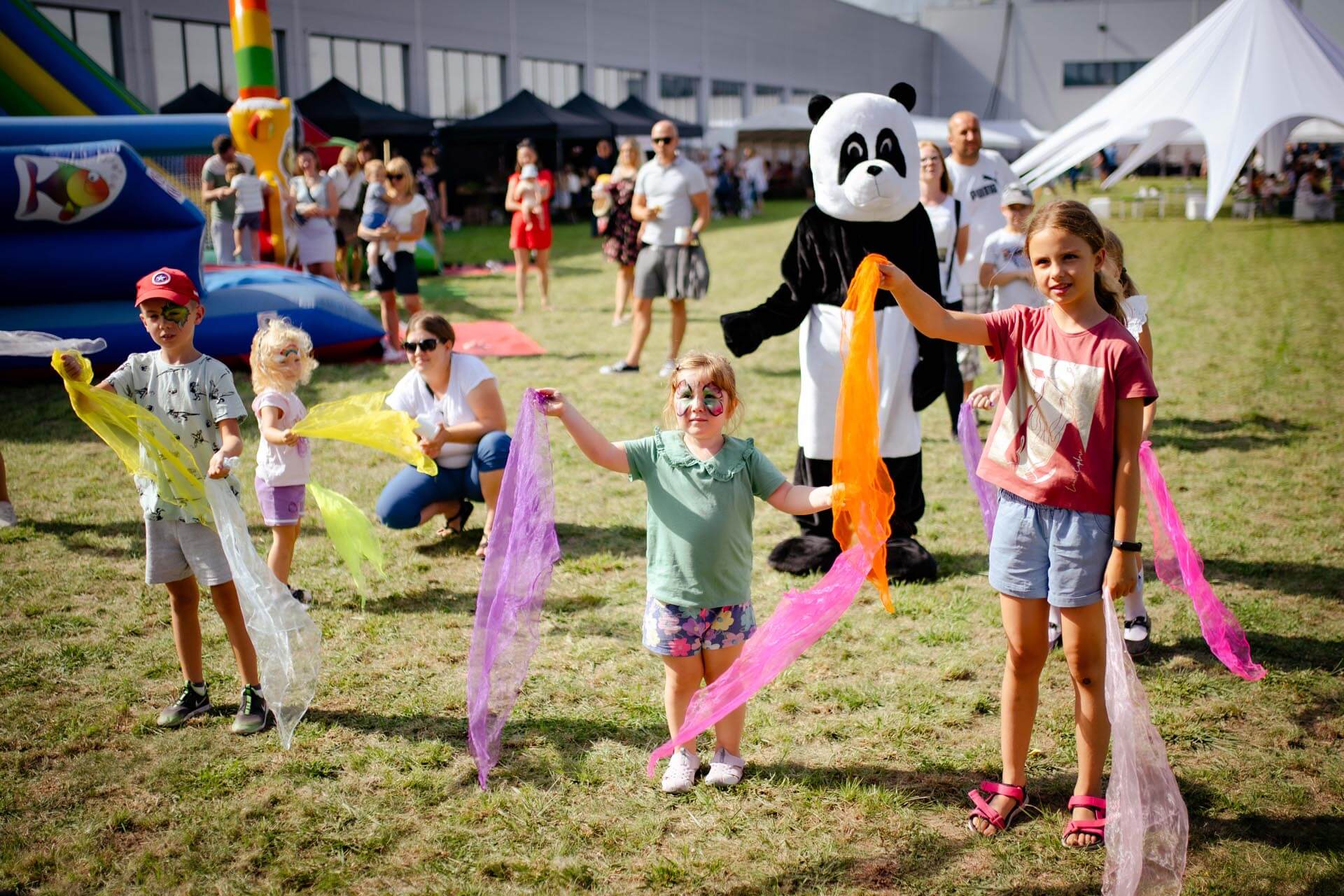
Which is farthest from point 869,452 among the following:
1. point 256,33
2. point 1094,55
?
point 1094,55

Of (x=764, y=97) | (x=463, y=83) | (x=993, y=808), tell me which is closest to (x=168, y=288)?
(x=993, y=808)

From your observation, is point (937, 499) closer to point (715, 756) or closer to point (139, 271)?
point (715, 756)

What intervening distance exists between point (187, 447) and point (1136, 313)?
3316mm

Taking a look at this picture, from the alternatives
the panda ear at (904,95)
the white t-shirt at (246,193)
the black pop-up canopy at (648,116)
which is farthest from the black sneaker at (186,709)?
the black pop-up canopy at (648,116)

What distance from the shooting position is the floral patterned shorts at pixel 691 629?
3.01m

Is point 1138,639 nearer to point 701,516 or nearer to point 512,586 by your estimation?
point 701,516

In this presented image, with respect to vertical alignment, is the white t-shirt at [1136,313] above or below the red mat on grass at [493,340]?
above

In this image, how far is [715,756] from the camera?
321 centimetres

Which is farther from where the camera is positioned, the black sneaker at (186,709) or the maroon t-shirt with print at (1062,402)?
the black sneaker at (186,709)

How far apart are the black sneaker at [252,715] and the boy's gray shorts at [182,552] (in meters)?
0.40

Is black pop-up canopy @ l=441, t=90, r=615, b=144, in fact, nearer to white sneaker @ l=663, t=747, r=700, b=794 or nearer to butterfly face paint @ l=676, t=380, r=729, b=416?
butterfly face paint @ l=676, t=380, r=729, b=416

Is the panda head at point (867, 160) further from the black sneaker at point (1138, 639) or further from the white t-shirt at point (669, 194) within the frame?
the white t-shirt at point (669, 194)

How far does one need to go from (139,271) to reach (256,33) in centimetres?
433

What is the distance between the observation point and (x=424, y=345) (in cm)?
464
